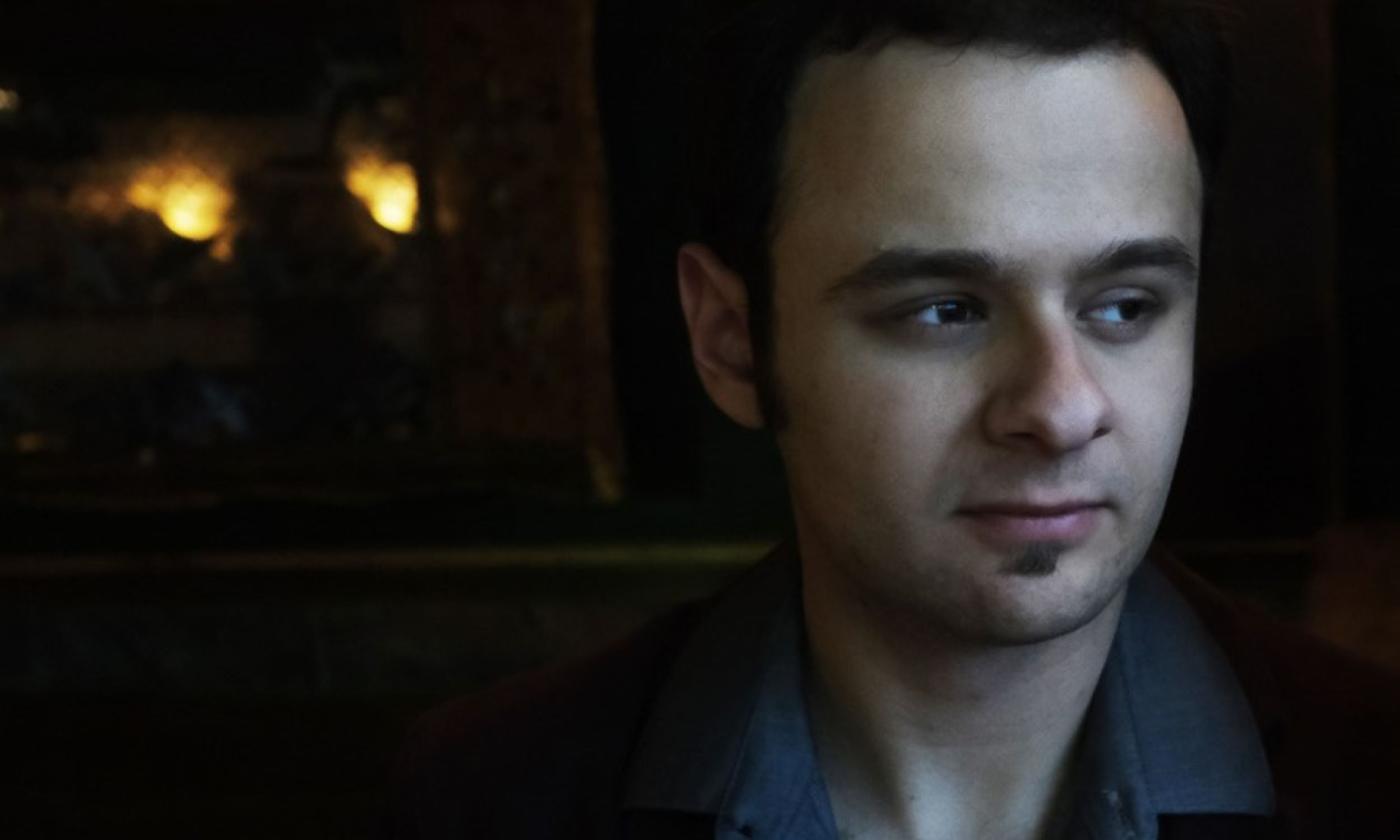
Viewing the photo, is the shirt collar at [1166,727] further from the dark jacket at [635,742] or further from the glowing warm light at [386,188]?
the glowing warm light at [386,188]

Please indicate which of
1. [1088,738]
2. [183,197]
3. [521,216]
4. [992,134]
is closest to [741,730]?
A: [1088,738]

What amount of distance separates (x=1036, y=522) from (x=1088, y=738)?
26 cm

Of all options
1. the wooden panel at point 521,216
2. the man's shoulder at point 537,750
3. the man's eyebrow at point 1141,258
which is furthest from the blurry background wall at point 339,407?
the man's eyebrow at point 1141,258

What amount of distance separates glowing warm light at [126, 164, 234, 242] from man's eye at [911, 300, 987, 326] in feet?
10.6

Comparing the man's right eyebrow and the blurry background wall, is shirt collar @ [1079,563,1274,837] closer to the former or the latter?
the man's right eyebrow

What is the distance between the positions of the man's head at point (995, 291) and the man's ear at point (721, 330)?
14 cm

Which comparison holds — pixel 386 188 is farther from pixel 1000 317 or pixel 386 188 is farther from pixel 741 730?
pixel 1000 317

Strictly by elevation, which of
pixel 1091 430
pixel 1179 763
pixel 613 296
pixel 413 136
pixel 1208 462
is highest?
pixel 413 136

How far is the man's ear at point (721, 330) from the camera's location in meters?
1.39

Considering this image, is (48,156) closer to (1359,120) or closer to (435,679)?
(435,679)

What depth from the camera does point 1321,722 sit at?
1245 mm

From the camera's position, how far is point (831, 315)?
1229 millimetres

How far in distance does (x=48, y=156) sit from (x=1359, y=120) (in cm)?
308

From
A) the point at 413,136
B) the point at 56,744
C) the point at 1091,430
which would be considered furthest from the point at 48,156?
the point at 1091,430
